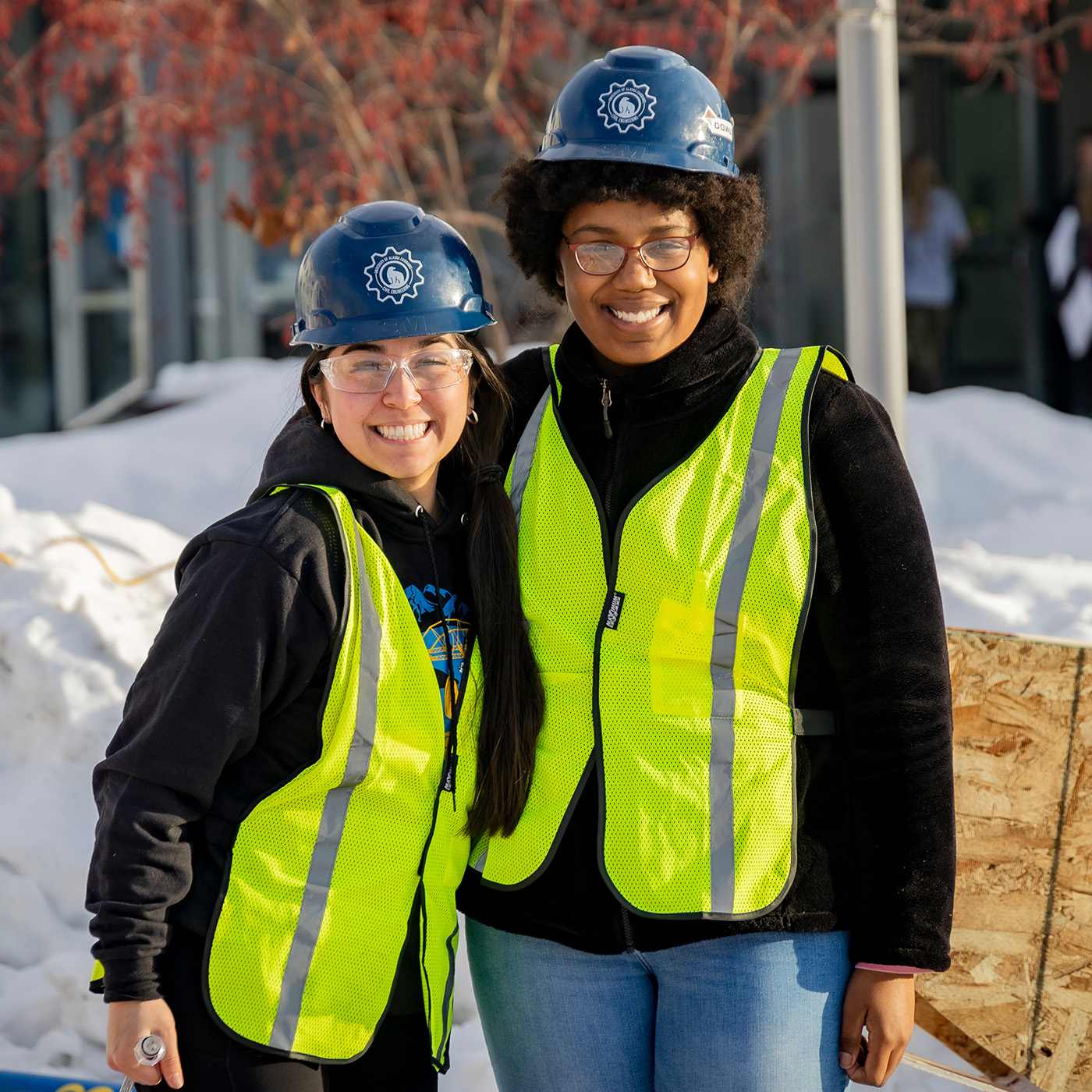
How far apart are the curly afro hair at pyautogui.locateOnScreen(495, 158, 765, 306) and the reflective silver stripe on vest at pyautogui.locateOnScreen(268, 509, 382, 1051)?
2.05ft

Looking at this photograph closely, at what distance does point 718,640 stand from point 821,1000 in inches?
22.1

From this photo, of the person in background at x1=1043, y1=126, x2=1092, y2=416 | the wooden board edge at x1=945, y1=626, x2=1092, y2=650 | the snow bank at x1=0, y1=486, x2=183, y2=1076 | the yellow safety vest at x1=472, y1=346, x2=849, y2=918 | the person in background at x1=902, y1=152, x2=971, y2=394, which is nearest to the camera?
the yellow safety vest at x1=472, y1=346, x2=849, y2=918

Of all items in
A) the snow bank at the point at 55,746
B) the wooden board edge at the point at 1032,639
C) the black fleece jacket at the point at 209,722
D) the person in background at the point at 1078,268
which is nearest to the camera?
the black fleece jacket at the point at 209,722

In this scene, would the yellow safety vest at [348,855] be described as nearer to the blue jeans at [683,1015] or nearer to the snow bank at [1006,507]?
the blue jeans at [683,1015]

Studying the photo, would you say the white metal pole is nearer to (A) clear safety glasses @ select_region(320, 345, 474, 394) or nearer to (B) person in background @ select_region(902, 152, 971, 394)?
(A) clear safety glasses @ select_region(320, 345, 474, 394)

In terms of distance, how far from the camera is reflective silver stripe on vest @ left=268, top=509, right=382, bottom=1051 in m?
2.00

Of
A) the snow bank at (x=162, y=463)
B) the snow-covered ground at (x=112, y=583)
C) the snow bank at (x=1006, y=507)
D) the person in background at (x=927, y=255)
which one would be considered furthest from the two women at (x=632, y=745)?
the person in background at (x=927, y=255)

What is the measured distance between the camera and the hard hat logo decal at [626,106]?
2.10 m

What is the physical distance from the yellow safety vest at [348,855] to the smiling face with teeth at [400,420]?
0.13m

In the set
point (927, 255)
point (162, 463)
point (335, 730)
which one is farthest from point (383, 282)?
point (927, 255)

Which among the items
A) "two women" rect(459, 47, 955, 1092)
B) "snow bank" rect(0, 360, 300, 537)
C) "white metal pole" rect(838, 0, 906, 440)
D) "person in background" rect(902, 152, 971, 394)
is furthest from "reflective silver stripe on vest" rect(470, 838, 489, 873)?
"person in background" rect(902, 152, 971, 394)

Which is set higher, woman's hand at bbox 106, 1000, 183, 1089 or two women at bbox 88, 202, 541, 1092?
two women at bbox 88, 202, 541, 1092

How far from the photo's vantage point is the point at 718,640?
2025mm

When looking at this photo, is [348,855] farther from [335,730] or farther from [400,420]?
[400,420]
